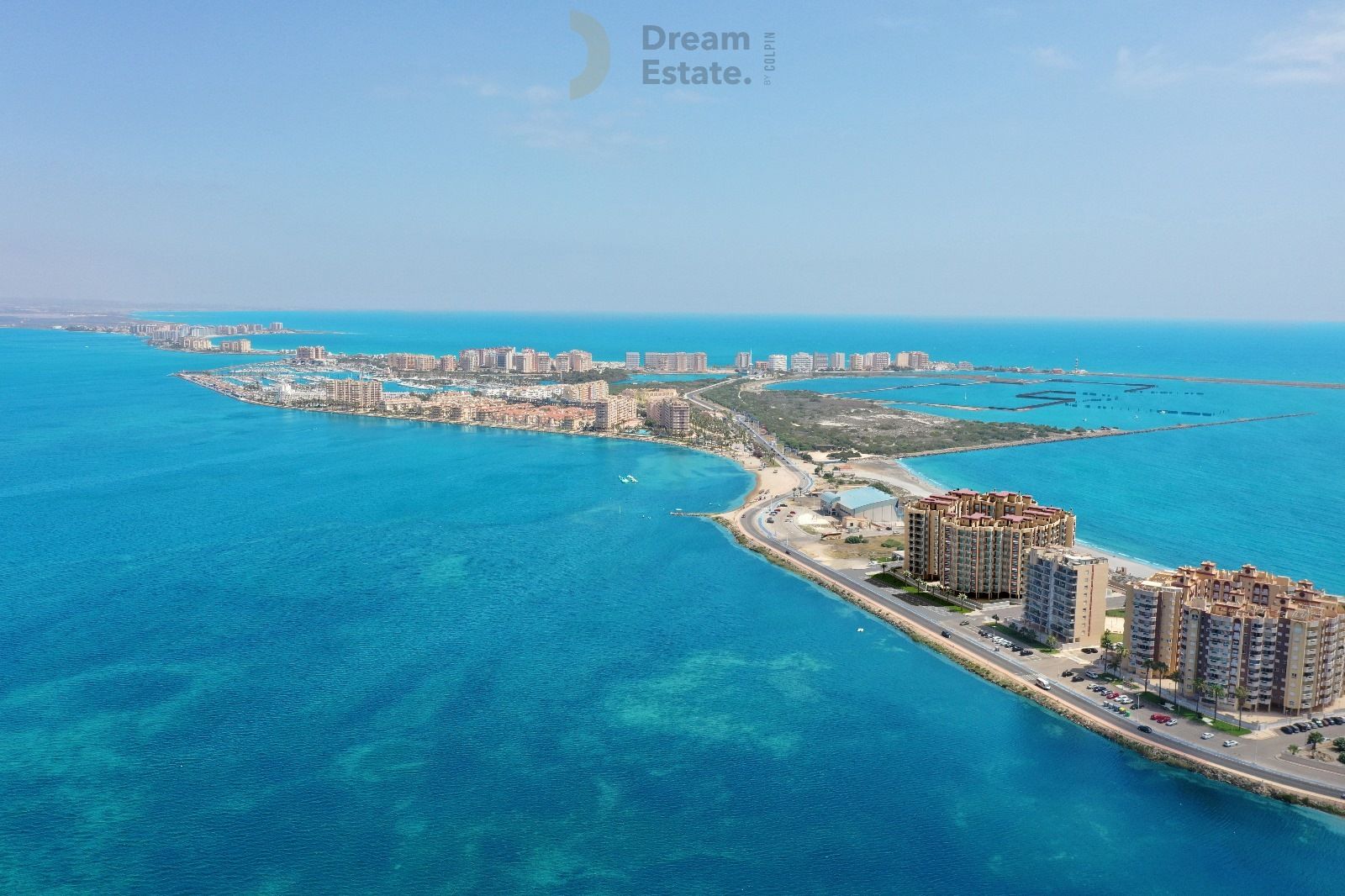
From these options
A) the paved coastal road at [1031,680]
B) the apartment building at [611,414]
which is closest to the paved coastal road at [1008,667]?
the paved coastal road at [1031,680]

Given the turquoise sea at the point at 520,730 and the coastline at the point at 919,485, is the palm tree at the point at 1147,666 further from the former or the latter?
the coastline at the point at 919,485

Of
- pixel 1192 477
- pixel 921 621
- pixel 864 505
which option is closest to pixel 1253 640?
pixel 921 621

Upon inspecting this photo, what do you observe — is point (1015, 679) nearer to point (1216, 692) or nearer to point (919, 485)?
point (1216, 692)

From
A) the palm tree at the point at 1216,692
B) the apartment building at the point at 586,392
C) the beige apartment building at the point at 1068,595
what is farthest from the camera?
the apartment building at the point at 586,392

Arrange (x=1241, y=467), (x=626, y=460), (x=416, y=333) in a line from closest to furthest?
(x=1241, y=467), (x=626, y=460), (x=416, y=333)

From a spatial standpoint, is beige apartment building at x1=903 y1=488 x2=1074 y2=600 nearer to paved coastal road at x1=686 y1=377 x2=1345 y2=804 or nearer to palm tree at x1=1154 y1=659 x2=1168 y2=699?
paved coastal road at x1=686 y1=377 x2=1345 y2=804

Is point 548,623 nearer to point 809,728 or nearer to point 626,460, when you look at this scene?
point 809,728

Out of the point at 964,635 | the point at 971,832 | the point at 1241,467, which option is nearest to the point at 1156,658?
the point at 964,635
